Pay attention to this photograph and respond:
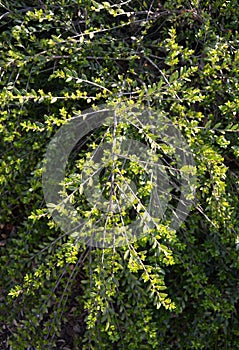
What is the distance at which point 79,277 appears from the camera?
2516 millimetres

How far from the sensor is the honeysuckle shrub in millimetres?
1887

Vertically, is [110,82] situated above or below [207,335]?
above

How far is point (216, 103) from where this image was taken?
2197mm

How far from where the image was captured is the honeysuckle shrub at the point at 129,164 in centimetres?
189

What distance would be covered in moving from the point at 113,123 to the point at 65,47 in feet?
1.46

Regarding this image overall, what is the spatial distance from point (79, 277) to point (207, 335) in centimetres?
69

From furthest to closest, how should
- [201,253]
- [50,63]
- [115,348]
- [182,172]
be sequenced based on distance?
[115,348] → [50,63] → [201,253] → [182,172]

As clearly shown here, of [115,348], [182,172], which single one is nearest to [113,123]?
[182,172]

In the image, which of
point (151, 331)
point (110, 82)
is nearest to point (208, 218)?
point (151, 331)

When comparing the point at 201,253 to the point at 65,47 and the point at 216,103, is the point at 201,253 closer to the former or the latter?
the point at 216,103

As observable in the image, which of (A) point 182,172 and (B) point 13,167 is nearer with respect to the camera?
(A) point 182,172

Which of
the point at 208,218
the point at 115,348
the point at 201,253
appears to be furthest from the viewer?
the point at 115,348

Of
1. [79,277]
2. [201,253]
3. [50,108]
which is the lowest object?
[79,277]

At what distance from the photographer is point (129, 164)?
1.93 metres
